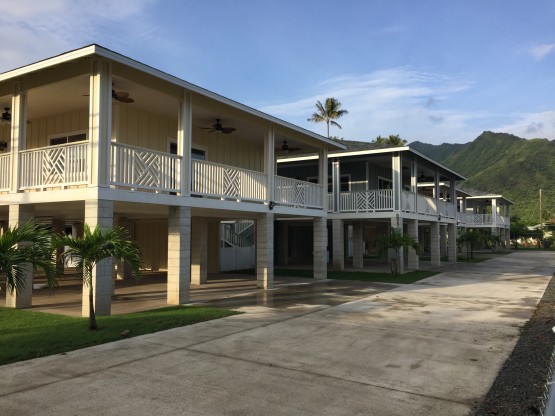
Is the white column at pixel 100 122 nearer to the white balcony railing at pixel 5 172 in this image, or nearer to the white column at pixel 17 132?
the white column at pixel 17 132

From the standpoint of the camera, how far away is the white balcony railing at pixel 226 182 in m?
12.4

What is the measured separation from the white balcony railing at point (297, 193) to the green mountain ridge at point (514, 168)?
66615mm

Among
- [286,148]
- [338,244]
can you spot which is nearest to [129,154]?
[286,148]

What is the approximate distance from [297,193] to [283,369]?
36.6 ft

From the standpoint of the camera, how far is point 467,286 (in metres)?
16.2

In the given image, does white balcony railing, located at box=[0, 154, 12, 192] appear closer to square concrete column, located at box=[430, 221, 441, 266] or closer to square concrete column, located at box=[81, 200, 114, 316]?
square concrete column, located at box=[81, 200, 114, 316]

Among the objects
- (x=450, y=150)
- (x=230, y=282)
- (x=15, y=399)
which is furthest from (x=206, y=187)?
(x=450, y=150)

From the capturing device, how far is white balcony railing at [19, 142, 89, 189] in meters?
9.93

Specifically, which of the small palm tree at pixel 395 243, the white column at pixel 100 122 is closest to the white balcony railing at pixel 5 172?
the white column at pixel 100 122

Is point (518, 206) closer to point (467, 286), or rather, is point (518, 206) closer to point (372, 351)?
point (467, 286)

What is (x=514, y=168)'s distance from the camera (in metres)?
106

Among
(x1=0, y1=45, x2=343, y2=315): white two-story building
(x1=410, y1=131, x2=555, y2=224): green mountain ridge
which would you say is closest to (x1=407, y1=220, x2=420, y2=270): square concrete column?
(x1=0, y1=45, x2=343, y2=315): white two-story building

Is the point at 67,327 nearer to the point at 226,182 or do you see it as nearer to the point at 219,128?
the point at 226,182

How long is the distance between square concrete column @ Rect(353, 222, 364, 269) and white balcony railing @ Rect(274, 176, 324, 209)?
6.28 metres
